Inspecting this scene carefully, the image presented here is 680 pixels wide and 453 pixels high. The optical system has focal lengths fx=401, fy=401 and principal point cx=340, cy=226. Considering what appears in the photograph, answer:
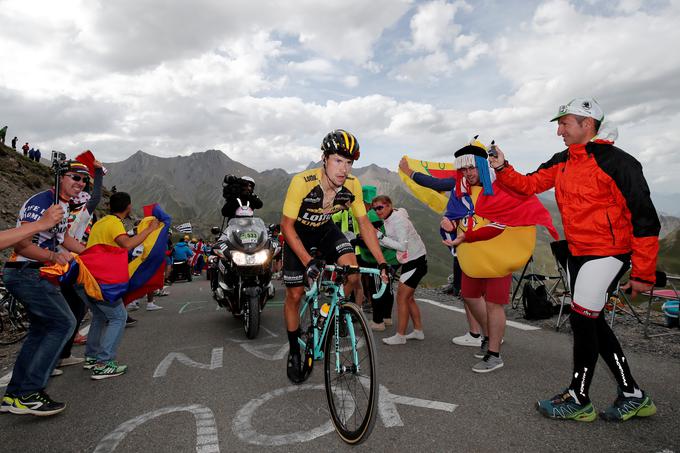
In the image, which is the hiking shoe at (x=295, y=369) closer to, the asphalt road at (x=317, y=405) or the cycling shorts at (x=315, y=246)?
the asphalt road at (x=317, y=405)

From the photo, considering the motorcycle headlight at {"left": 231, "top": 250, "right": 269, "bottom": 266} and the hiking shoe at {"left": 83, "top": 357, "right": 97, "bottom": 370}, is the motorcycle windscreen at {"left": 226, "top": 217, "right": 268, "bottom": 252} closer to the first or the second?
the motorcycle headlight at {"left": 231, "top": 250, "right": 269, "bottom": 266}

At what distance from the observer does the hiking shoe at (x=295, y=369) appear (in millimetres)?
3967

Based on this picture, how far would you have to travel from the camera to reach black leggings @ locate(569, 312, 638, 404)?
3.20 m

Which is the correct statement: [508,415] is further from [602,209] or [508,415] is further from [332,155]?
[332,155]

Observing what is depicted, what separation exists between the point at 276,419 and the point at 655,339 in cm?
504

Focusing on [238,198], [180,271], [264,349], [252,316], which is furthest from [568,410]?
[180,271]

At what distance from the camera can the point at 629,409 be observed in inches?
123

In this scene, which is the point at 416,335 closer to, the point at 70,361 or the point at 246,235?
the point at 246,235

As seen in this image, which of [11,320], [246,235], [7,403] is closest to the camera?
[7,403]

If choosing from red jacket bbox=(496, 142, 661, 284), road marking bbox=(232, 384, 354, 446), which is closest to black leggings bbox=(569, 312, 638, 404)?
red jacket bbox=(496, 142, 661, 284)

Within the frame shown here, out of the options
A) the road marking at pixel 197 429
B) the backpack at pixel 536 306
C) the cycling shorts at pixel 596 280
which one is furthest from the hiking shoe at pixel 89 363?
the backpack at pixel 536 306

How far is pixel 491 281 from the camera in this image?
14.7 feet

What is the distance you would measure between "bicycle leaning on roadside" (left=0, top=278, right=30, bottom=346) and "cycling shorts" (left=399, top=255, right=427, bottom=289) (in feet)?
19.7

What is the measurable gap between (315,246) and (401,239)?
1.77 metres
